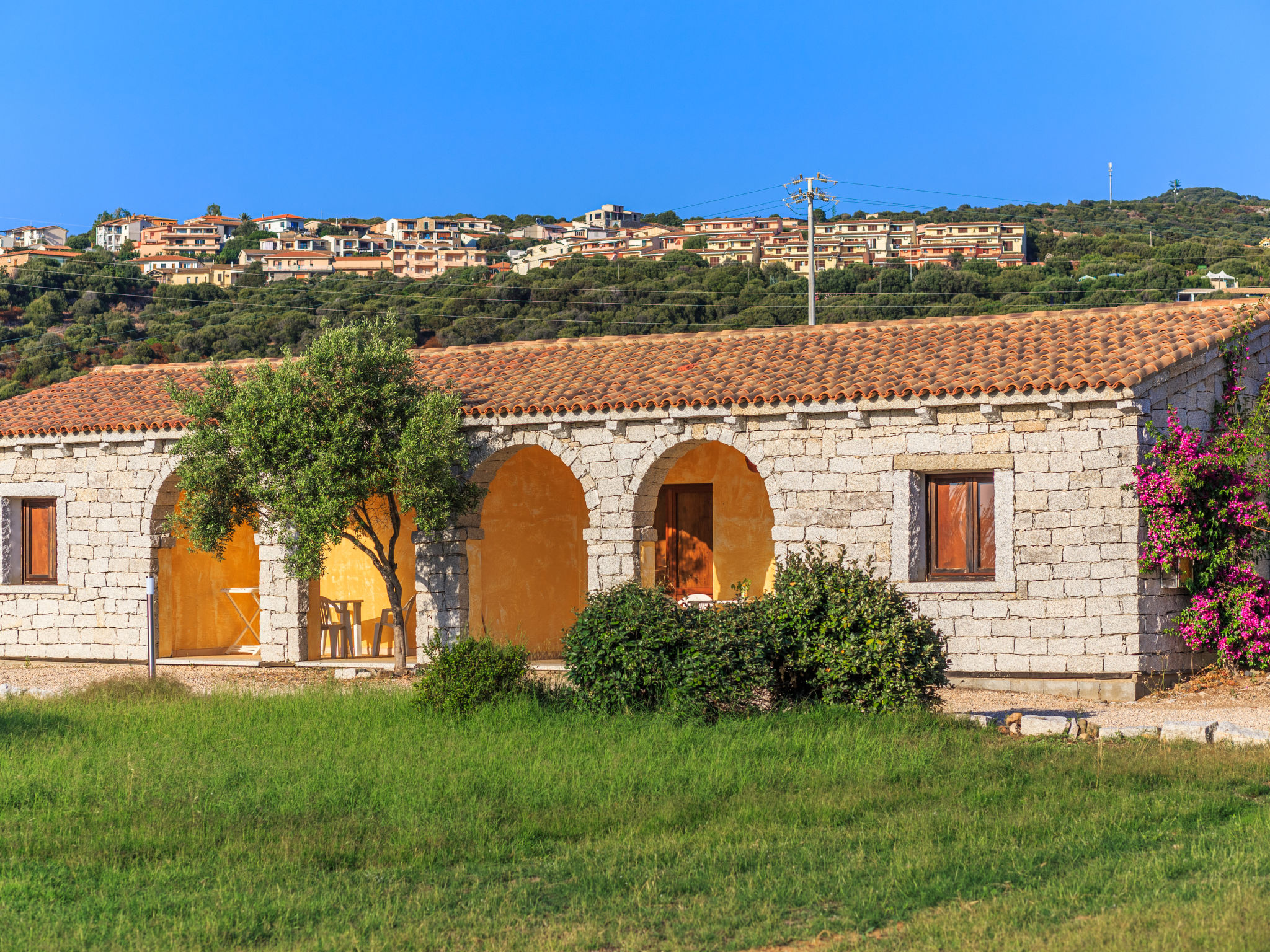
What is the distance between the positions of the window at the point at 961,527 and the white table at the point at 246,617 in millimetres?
9250

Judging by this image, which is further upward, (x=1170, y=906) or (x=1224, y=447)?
(x=1224, y=447)

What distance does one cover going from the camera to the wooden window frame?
59.0 ft

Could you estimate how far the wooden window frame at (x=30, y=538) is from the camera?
18.0 m

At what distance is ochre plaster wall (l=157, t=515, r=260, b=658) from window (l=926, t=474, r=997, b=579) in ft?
29.5

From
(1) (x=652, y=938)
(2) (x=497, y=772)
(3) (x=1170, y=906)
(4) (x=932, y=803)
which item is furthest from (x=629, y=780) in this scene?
(3) (x=1170, y=906)

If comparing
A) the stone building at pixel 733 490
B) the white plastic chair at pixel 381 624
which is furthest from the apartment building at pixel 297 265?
the white plastic chair at pixel 381 624

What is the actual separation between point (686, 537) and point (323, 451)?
553 centimetres

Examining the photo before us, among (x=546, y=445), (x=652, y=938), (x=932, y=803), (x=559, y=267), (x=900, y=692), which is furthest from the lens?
(x=559, y=267)

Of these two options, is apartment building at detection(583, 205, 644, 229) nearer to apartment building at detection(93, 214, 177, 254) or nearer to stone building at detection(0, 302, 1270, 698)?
apartment building at detection(93, 214, 177, 254)

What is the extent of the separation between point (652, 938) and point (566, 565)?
12087 mm

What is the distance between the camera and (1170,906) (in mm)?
5844

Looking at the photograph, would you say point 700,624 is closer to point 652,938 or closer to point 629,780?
point 629,780

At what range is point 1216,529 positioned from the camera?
13.3 meters

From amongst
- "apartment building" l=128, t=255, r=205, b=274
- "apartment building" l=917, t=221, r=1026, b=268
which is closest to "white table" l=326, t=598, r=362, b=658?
"apartment building" l=917, t=221, r=1026, b=268
